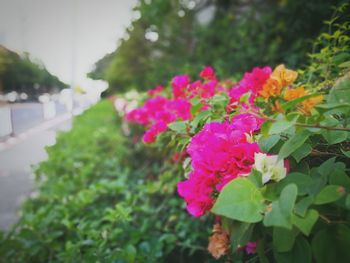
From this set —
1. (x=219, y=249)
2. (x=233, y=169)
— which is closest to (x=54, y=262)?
(x=219, y=249)

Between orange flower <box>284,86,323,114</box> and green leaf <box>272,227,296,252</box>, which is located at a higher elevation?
orange flower <box>284,86,323,114</box>

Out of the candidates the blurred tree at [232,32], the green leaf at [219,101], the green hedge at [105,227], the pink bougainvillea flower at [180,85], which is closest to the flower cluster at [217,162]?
the green leaf at [219,101]

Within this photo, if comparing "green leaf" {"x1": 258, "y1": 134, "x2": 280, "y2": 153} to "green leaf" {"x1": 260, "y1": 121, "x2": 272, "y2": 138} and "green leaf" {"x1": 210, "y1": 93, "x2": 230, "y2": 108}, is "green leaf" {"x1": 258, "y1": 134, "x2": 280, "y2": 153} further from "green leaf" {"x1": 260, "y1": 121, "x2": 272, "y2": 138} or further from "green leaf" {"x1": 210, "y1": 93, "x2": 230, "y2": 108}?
"green leaf" {"x1": 210, "y1": 93, "x2": 230, "y2": 108}

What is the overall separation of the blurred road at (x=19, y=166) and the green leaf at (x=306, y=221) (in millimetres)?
3208

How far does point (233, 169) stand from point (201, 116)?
353 mm

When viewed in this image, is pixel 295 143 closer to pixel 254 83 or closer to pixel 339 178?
pixel 339 178

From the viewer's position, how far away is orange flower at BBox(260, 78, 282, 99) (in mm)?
1113

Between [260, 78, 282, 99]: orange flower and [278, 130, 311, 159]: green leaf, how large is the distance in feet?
1.48

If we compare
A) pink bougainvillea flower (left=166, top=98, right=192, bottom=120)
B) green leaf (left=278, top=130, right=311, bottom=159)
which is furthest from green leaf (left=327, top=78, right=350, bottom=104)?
pink bougainvillea flower (left=166, top=98, right=192, bottom=120)

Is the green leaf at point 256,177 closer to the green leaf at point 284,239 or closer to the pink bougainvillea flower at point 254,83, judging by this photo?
the green leaf at point 284,239

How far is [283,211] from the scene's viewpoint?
1.84ft

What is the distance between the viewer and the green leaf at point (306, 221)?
55 centimetres

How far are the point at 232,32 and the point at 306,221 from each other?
5.45 m

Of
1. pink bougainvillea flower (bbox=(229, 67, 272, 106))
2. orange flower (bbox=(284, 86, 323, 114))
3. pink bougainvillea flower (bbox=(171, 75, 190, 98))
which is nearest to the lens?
orange flower (bbox=(284, 86, 323, 114))
